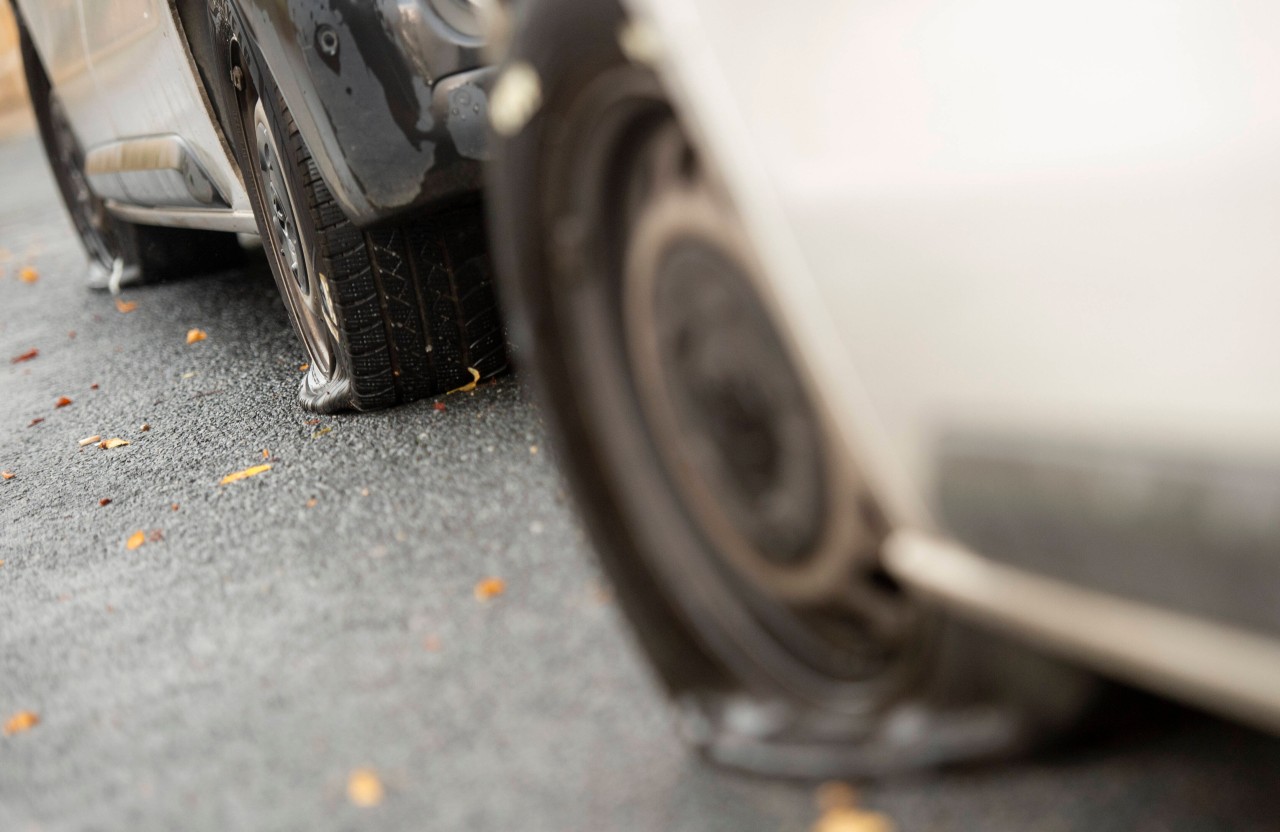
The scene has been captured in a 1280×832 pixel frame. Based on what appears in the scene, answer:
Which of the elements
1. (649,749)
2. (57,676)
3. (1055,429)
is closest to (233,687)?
(57,676)

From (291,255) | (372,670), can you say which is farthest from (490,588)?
(291,255)

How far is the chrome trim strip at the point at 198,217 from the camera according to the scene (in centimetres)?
347

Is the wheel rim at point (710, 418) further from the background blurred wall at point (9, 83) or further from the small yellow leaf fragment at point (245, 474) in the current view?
the background blurred wall at point (9, 83)

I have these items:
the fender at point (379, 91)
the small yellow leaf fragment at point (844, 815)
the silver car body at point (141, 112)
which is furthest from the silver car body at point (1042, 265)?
the silver car body at point (141, 112)

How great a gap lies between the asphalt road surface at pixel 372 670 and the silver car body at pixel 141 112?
0.69 m

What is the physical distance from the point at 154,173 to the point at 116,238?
2.29 metres

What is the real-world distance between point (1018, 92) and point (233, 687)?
154 cm

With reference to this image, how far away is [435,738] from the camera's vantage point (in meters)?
1.71

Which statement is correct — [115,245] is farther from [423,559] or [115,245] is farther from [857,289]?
[857,289]

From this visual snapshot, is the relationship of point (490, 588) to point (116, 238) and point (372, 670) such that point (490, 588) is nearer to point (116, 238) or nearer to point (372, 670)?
point (372, 670)

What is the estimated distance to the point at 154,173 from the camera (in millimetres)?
3951

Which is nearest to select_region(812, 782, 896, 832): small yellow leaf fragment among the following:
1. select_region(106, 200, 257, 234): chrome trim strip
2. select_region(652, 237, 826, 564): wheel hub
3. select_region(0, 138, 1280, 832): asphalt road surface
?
select_region(0, 138, 1280, 832): asphalt road surface

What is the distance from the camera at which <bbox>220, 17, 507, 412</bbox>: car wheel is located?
2.84 meters

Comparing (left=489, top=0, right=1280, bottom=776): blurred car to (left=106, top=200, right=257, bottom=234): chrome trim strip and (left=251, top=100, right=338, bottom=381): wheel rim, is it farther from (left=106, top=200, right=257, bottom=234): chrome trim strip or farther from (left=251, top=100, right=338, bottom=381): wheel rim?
(left=106, top=200, right=257, bottom=234): chrome trim strip
